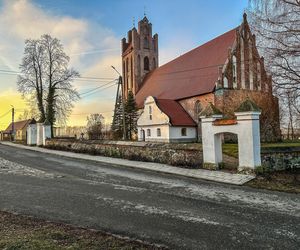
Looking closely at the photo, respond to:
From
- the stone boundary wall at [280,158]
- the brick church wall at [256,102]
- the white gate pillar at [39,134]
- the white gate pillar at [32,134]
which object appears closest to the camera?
the stone boundary wall at [280,158]

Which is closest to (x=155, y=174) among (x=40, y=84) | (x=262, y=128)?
(x=262, y=128)

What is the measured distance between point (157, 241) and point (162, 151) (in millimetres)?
10753

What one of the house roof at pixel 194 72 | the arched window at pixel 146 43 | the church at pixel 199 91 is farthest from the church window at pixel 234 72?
the arched window at pixel 146 43

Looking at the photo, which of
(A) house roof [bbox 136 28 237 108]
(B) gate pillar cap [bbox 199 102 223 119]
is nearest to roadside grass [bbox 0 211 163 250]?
(B) gate pillar cap [bbox 199 102 223 119]

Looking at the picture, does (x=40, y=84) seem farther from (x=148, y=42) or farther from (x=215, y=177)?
(x=215, y=177)

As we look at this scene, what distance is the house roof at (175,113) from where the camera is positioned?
3388cm

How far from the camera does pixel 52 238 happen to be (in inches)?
193

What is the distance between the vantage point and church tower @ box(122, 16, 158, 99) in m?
51.9

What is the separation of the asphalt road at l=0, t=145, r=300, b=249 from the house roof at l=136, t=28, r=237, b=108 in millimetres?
22915

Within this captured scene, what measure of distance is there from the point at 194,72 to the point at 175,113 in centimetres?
531

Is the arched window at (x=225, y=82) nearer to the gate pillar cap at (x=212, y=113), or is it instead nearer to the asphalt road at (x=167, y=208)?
the gate pillar cap at (x=212, y=113)

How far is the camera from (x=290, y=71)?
14.2 meters

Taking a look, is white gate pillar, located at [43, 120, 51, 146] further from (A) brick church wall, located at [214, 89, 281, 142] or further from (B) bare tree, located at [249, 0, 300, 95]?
(B) bare tree, located at [249, 0, 300, 95]

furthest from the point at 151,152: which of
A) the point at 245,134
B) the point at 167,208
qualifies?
the point at 167,208
